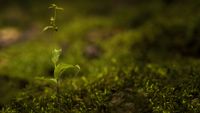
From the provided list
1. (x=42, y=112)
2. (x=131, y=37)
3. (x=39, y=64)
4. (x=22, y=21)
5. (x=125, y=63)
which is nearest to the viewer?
(x=42, y=112)

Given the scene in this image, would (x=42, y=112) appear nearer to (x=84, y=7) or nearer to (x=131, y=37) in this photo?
(x=131, y=37)

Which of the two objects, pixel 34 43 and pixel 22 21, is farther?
pixel 22 21

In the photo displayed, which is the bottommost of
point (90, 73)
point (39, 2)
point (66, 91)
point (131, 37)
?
point (66, 91)

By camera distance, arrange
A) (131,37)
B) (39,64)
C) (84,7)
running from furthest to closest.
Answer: (84,7), (131,37), (39,64)

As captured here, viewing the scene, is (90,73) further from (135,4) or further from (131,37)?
(135,4)

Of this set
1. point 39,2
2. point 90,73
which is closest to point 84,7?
point 39,2

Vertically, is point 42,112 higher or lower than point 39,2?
lower

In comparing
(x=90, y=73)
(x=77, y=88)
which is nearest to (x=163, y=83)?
(x=77, y=88)
